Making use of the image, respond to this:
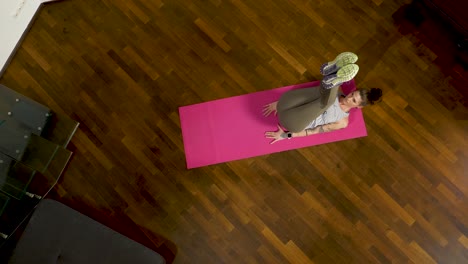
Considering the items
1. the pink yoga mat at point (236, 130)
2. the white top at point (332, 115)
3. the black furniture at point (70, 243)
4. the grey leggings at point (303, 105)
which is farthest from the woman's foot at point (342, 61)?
the black furniture at point (70, 243)

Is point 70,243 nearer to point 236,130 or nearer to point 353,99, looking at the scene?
point 236,130

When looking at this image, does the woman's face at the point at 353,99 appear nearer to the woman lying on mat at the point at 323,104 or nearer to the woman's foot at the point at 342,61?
the woman lying on mat at the point at 323,104

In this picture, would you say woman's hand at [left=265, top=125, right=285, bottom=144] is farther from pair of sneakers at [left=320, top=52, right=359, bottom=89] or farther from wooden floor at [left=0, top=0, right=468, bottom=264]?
pair of sneakers at [left=320, top=52, right=359, bottom=89]

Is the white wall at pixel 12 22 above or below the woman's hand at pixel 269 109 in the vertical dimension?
above

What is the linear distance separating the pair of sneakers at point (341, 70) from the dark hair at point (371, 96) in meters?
0.37

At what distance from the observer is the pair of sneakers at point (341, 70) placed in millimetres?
1758

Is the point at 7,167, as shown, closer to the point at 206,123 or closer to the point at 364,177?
the point at 206,123

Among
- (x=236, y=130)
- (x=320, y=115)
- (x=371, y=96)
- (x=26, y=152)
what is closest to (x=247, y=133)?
(x=236, y=130)

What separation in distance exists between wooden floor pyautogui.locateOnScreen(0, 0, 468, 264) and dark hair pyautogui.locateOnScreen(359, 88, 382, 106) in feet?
1.79

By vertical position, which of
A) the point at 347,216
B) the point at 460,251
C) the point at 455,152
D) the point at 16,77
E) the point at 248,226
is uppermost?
the point at 16,77

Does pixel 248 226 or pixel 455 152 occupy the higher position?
pixel 248 226

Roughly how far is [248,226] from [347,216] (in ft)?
2.26

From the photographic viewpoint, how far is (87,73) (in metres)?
2.83

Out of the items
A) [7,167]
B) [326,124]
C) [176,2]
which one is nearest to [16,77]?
[7,167]
